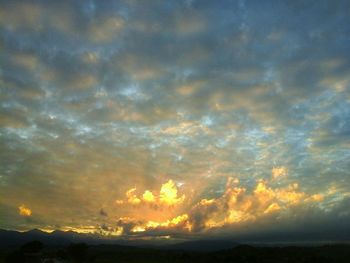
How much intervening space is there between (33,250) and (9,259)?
11.5m

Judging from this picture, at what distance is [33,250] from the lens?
17738cm

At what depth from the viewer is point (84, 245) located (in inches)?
7485

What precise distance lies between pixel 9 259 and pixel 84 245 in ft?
115

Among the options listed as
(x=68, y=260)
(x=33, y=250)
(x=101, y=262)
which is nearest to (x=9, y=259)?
(x=33, y=250)

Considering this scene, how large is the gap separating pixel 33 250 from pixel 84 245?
24.0 metres

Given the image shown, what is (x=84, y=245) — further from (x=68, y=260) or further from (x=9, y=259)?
(x=9, y=259)

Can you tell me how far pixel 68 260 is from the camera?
17438cm

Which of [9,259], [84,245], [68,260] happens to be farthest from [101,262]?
[9,259]

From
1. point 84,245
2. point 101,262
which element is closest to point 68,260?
point 84,245

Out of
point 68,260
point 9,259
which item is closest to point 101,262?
point 68,260

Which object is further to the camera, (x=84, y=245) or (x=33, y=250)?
(x=84, y=245)

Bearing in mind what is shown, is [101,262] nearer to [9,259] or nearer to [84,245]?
[84,245]

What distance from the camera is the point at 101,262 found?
199 meters

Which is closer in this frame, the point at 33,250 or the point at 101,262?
the point at 33,250
